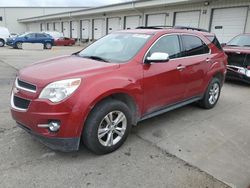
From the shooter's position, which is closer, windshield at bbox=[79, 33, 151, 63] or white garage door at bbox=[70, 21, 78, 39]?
windshield at bbox=[79, 33, 151, 63]

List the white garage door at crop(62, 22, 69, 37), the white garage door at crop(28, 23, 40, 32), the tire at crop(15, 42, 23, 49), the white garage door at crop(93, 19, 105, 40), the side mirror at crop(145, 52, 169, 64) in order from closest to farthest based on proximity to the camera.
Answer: the side mirror at crop(145, 52, 169, 64)
the tire at crop(15, 42, 23, 49)
the white garage door at crop(93, 19, 105, 40)
the white garage door at crop(62, 22, 69, 37)
the white garage door at crop(28, 23, 40, 32)

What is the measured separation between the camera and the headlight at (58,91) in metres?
2.93

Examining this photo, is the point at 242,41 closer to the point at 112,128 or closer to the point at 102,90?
the point at 112,128

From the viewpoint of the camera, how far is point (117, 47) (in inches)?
164

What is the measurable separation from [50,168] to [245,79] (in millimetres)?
6938

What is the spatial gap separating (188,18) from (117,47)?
1414cm

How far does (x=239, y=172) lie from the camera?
3129 mm

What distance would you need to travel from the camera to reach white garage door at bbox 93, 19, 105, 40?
27656mm

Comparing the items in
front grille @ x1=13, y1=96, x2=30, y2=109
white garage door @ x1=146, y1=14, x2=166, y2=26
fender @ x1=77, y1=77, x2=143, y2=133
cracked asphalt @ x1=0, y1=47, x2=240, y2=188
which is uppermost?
white garage door @ x1=146, y1=14, x2=166, y2=26

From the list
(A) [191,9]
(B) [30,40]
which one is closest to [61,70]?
(A) [191,9]

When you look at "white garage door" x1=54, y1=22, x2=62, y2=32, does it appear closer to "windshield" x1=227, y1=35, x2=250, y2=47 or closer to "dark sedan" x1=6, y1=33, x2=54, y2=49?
"dark sedan" x1=6, y1=33, x2=54, y2=49

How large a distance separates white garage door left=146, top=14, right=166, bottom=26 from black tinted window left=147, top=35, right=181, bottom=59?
15447mm

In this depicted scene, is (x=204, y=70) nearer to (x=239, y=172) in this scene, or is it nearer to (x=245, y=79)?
(x=239, y=172)

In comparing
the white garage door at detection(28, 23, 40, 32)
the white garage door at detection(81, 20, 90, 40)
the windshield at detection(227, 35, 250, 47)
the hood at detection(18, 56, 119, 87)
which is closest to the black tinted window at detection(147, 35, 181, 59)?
the hood at detection(18, 56, 119, 87)
